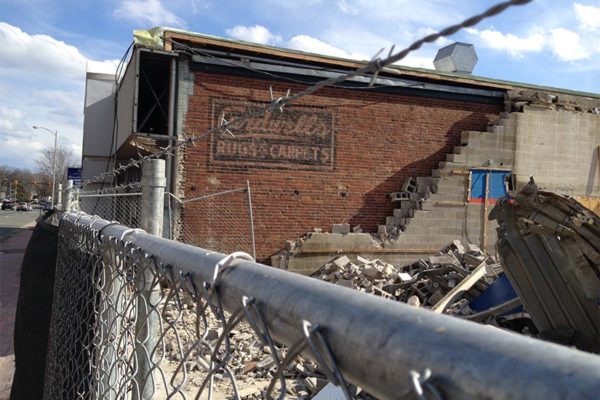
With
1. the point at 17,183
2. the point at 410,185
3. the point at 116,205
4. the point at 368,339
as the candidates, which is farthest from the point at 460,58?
the point at 17,183

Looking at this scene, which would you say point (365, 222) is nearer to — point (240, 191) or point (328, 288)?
point (240, 191)

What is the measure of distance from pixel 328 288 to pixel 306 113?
12715 mm

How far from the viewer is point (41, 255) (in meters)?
3.83

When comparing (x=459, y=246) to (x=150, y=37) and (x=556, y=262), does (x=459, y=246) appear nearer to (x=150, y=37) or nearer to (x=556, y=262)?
(x=556, y=262)

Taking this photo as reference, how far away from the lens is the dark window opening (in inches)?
509

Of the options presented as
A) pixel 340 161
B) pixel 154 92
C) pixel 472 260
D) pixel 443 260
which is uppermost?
pixel 154 92

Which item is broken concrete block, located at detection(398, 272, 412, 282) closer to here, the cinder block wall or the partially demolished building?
the partially demolished building

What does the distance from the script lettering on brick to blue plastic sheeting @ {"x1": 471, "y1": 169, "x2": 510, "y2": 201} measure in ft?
12.5

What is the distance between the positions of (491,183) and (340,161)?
4141 mm

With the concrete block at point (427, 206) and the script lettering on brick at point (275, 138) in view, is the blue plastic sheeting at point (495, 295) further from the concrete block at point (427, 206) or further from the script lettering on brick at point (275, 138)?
the script lettering on brick at point (275, 138)

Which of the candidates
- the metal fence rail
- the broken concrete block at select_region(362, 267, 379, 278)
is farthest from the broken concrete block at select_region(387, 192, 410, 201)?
the metal fence rail

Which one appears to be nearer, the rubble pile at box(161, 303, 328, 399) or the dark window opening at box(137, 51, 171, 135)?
the rubble pile at box(161, 303, 328, 399)

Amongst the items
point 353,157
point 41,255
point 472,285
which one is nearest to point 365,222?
point 353,157

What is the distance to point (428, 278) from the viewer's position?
10.8 metres
